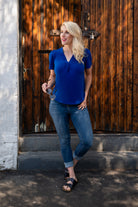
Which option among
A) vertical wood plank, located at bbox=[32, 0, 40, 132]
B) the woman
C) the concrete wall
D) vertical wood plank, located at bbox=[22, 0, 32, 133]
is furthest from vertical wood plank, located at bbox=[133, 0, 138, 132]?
the concrete wall

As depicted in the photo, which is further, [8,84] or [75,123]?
[8,84]

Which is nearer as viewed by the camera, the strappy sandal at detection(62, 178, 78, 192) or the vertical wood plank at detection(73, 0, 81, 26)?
the strappy sandal at detection(62, 178, 78, 192)

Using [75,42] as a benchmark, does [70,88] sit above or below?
below

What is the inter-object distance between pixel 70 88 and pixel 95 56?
4.89 ft

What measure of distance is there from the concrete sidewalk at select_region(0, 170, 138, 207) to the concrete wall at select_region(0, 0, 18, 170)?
1.06 ft

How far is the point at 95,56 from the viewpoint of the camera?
14.0ft

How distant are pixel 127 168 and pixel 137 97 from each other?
126cm

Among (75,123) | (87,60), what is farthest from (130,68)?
(75,123)

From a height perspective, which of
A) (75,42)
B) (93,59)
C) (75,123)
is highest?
(75,42)

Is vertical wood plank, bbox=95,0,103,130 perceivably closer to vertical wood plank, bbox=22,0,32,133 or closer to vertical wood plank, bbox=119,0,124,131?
vertical wood plank, bbox=119,0,124,131

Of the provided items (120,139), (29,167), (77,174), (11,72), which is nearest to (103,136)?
(120,139)

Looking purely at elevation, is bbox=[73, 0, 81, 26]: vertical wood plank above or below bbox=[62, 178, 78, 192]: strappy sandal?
above

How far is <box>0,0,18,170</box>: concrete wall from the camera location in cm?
378

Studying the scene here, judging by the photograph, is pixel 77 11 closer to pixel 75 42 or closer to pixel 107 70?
pixel 107 70
